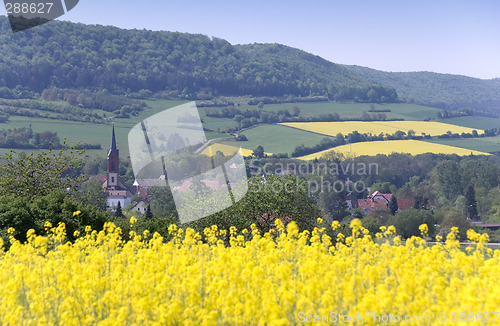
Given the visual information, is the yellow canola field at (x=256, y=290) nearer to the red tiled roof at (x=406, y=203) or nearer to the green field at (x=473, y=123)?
the red tiled roof at (x=406, y=203)

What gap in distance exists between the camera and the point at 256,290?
7820mm

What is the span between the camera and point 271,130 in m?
158

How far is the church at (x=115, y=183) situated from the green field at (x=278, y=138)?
25.6 m

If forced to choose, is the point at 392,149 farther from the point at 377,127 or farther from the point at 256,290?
the point at 256,290

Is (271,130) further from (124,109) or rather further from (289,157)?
(124,109)

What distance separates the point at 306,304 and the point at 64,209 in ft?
37.5

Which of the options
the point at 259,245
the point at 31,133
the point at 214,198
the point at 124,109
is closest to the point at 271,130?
the point at 124,109

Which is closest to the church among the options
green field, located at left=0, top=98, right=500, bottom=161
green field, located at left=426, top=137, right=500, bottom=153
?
green field, located at left=0, top=98, right=500, bottom=161

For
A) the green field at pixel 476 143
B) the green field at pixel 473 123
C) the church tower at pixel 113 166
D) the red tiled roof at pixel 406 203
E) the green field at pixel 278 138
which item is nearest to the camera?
the red tiled roof at pixel 406 203

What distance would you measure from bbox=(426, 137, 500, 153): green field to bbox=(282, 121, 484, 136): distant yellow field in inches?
221

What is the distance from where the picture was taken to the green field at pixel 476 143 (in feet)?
506

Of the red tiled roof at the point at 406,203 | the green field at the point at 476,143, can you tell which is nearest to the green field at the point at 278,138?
the green field at the point at 476,143

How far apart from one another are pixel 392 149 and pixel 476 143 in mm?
29410

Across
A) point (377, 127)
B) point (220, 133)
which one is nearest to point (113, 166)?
point (220, 133)
